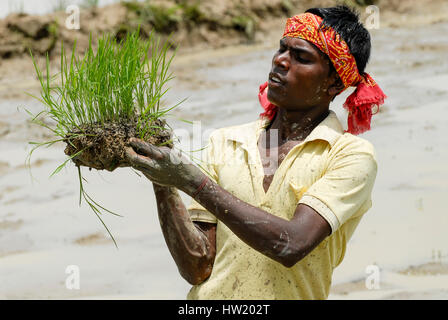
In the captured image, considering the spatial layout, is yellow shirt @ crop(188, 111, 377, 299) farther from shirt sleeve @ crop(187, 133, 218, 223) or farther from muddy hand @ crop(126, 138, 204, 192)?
muddy hand @ crop(126, 138, 204, 192)

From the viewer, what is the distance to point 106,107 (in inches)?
98.7

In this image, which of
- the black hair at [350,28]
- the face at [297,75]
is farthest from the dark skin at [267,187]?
the black hair at [350,28]

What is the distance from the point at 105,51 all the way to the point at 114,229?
13.4 feet

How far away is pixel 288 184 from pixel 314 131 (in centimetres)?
21

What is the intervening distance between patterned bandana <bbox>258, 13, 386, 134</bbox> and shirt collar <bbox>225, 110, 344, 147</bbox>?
0.25ft

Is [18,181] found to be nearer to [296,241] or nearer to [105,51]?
[105,51]

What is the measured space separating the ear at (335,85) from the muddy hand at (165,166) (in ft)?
2.05

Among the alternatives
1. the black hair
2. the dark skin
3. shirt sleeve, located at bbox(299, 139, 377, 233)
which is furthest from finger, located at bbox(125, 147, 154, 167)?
the black hair

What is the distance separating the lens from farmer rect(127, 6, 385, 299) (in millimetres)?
2289

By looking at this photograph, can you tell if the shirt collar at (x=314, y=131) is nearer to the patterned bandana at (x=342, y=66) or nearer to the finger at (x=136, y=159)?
the patterned bandana at (x=342, y=66)

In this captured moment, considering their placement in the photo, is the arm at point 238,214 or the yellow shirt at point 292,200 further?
the yellow shirt at point 292,200

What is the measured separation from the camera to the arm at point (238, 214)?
2.25 meters

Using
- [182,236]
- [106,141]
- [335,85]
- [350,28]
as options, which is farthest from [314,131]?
[106,141]

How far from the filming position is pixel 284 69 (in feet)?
8.27
